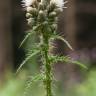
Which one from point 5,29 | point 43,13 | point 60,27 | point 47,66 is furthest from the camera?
point 5,29

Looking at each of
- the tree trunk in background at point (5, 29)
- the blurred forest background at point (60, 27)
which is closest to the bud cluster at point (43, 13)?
the blurred forest background at point (60, 27)

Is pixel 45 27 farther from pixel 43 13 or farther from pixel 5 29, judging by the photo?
pixel 5 29

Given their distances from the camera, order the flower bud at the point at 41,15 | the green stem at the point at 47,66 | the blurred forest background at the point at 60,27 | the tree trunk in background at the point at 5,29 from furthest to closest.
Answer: the tree trunk in background at the point at 5,29 → the blurred forest background at the point at 60,27 → the green stem at the point at 47,66 → the flower bud at the point at 41,15

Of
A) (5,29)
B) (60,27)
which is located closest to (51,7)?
(60,27)

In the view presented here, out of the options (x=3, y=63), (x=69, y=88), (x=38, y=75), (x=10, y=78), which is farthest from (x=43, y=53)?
(x=3, y=63)

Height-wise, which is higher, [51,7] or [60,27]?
[51,7]

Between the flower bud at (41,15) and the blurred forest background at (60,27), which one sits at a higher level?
the flower bud at (41,15)

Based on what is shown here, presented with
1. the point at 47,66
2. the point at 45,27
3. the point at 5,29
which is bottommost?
the point at 5,29

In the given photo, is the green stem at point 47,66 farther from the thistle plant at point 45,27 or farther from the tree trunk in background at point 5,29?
the tree trunk in background at point 5,29

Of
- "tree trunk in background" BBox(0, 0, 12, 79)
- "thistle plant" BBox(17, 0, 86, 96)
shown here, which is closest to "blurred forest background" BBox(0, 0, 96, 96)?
"tree trunk in background" BBox(0, 0, 12, 79)

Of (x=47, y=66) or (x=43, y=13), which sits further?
(x=47, y=66)

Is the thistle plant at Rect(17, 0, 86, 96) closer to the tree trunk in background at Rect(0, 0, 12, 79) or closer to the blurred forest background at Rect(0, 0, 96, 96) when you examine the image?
the blurred forest background at Rect(0, 0, 96, 96)
